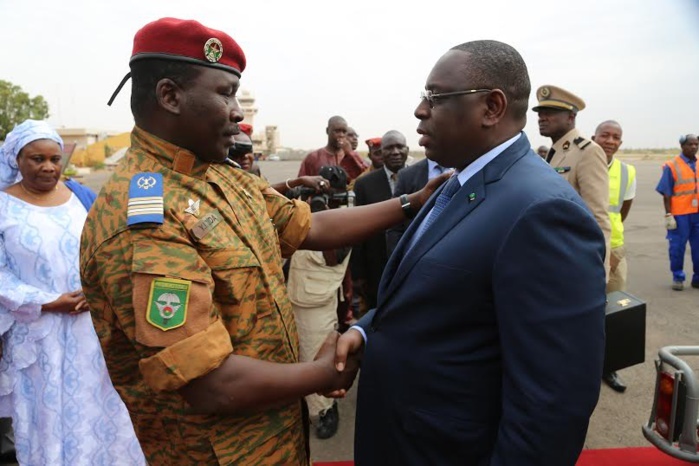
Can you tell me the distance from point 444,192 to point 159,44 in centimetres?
102

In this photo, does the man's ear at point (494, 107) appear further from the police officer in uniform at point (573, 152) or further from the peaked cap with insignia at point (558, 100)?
the peaked cap with insignia at point (558, 100)

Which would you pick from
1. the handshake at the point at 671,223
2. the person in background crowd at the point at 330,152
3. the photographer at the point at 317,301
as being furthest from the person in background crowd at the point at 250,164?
the handshake at the point at 671,223

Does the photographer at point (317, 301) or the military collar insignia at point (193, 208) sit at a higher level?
the military collar insignia at point (193, 208)

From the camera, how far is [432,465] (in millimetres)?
1465

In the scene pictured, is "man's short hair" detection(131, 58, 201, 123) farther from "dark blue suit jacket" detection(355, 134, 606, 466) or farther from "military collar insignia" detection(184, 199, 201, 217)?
"dark blue suit jacket" detection(355, 134, 606, 466)

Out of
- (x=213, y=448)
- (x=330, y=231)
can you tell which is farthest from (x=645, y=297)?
(x=213, y=448)

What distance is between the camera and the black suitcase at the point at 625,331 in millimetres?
2730

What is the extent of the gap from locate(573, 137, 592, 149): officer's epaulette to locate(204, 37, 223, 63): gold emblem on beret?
3224 millimetres

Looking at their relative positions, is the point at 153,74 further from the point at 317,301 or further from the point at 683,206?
the point at 683,206

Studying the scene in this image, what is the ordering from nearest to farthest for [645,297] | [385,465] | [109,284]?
[109,284], [385,465], [645,297]

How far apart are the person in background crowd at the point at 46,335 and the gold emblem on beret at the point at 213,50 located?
197cm

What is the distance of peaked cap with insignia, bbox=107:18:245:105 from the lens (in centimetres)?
141

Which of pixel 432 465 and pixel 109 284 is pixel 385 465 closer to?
pixel 432 465

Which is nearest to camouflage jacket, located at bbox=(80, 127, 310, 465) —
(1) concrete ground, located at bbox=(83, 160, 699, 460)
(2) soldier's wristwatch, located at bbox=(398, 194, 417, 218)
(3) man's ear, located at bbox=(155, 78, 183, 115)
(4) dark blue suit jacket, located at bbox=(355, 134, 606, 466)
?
(3) man's ear, located at bbox=(155, 78, 183, 115)
